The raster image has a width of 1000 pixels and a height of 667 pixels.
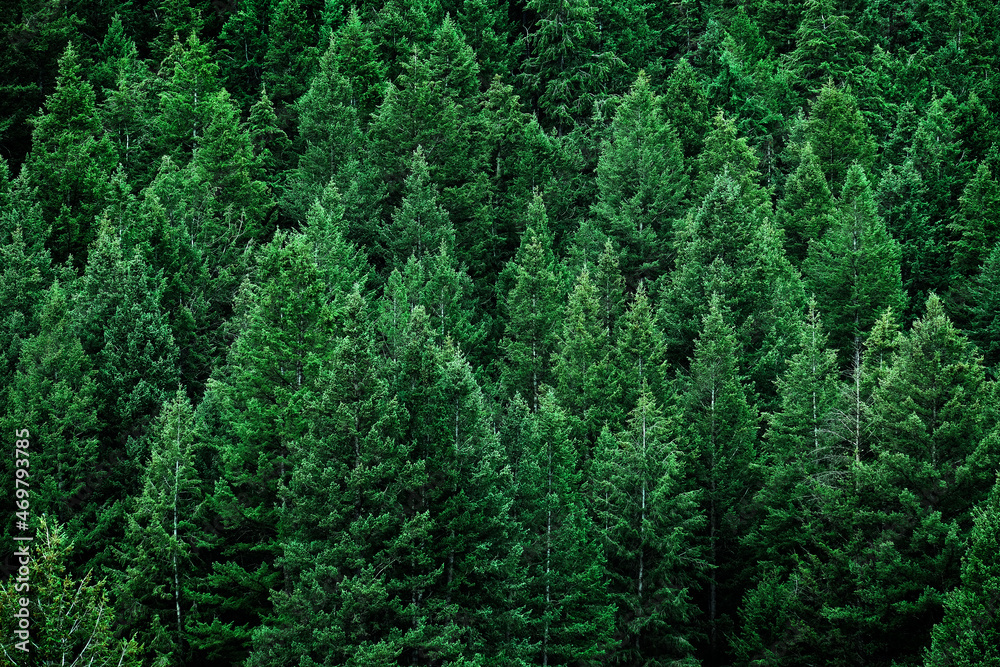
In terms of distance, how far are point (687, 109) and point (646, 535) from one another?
30662 mm

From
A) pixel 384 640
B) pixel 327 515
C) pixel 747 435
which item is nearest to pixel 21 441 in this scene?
pixel 327 515

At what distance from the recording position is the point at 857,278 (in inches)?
1770

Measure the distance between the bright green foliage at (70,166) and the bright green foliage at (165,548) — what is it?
18778 millimetres

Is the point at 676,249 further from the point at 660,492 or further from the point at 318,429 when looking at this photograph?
the point at 318,429

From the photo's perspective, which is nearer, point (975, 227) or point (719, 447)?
point (719, 447)

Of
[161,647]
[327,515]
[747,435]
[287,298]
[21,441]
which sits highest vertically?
[287,298]

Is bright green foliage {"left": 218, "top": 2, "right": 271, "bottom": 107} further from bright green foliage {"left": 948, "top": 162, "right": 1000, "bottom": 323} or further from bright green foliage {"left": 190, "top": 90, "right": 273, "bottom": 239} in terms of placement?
bright green foliage {"left": 948, "top": 162, "right": 1000, "bottom": 323}

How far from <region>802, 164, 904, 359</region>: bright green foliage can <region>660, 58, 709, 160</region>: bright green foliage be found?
13.5 m

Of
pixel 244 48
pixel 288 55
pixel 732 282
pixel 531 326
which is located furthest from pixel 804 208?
pixel 244 48

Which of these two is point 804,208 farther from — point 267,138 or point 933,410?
point 267,138

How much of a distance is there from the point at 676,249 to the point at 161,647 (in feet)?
95.6

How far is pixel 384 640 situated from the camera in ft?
95.1

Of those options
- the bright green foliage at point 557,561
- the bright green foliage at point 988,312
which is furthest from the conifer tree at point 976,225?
the bright green foliage at point 557,561

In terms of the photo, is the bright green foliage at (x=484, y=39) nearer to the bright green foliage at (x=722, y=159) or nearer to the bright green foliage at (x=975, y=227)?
the bright green foliage at (x=722, y=159)
